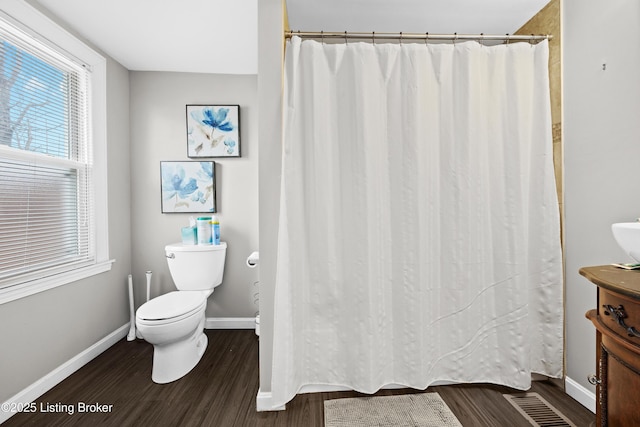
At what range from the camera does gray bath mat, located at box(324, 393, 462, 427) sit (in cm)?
149

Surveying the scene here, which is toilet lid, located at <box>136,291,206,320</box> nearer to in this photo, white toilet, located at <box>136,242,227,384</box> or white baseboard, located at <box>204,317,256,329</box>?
white toilet, located at <box>136,242,227,384</box>

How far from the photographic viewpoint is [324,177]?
1.64m

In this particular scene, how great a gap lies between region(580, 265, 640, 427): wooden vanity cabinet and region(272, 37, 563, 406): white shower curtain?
66 cm

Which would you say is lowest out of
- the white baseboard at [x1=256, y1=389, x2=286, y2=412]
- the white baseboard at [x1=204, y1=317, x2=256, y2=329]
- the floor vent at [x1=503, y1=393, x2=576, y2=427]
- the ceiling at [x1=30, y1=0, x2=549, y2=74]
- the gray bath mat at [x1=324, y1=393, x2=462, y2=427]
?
the gray bath mat at [x1=324, y1=393, x2=462, y2=427]

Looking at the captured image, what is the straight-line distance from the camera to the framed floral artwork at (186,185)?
253 cm

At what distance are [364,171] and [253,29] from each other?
1.27m

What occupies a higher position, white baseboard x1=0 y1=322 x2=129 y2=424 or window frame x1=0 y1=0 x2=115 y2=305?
window frame x1=0 y1=0 x2=115 y2=305

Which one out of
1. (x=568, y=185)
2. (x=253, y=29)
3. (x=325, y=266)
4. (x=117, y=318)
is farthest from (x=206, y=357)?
(x=568, y=185)

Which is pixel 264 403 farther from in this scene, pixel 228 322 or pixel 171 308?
pixel 228 322

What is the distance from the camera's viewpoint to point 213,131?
100 inches

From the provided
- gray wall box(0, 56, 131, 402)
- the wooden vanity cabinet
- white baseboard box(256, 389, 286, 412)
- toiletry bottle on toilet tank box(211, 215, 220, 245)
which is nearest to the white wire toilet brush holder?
gray wall box(0, 56, 131, 402)

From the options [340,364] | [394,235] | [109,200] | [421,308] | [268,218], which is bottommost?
[340,364]

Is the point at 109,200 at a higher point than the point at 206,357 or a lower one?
higher

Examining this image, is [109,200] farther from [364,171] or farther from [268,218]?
[364,171]
